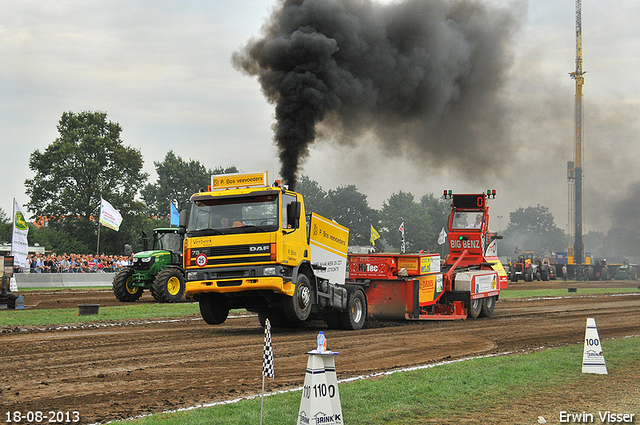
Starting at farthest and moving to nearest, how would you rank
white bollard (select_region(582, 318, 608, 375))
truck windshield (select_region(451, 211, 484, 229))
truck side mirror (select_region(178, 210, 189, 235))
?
1. truck windshield (select_region(451, 211, 484, 229))
2. truck side mirror (select_region(178, 210, 189, 235))
3. white bollard (select_region(582, 318, 608, 375))

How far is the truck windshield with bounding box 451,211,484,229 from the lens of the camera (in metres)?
20.6

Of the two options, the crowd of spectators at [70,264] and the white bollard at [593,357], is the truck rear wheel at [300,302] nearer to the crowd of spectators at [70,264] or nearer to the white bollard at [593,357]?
the white bollard at [593,357]

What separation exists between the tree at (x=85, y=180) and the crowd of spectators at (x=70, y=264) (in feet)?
62.0

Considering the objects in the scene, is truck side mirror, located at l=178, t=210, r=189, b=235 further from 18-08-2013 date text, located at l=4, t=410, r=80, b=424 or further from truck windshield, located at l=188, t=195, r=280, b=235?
18-08-2013 date text, located at l=4, t=410, r=80, b=424

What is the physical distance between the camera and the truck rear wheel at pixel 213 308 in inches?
563

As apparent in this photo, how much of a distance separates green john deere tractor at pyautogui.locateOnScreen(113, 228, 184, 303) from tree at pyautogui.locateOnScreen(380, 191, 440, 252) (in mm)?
84434

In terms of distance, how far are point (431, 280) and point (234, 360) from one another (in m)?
8.65

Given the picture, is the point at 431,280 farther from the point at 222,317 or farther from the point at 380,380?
the point at 380,380

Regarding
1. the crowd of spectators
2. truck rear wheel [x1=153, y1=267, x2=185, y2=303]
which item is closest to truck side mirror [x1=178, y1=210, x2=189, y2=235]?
truck rear wheel [x1=153, y1=267, x2=185, y2=303]

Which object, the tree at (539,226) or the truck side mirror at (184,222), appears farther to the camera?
the tree at (539,226)

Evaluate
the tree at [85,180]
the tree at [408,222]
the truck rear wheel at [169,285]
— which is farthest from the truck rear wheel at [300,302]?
the tree at [408,222]

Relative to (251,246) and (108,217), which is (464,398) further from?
(108,217)

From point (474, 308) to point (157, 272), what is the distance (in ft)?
37.1

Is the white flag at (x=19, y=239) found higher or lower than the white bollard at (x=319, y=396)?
higher
